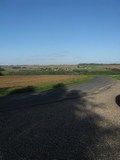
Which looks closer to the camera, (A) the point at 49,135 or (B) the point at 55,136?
(B) the point at 55,136

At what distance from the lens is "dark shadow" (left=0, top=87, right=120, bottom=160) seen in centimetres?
943

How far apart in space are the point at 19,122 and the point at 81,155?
6270 mm

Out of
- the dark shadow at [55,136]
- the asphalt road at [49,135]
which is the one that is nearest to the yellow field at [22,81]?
the asphalt road at [49,135]

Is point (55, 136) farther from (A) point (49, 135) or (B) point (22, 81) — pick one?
(B) point (22, 81)

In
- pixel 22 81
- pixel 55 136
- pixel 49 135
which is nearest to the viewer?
pixel 55 136

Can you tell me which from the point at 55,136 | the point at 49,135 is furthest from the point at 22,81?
the point at 55,136

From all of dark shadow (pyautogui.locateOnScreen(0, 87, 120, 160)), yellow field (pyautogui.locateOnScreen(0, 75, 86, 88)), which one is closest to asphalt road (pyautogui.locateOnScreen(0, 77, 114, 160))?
dark shadow (pyautogui.locateOnScreen(0, 87, 120, 160))

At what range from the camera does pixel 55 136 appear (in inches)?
464

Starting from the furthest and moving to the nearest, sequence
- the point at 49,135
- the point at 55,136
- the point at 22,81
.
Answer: the point at 22,81 → the point at 49,135 → the point at 55,136

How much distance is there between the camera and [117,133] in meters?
12.5

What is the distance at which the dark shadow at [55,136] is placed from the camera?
9.43m

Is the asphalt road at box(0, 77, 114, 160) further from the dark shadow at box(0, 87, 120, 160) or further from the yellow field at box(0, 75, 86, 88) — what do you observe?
the yellow field at box(0, 75, 86, 88)

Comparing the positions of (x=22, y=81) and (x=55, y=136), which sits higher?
(x=55, y=136)

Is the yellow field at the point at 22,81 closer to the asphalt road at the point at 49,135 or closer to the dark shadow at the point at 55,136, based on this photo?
the asphalt road at the point at 49,135
